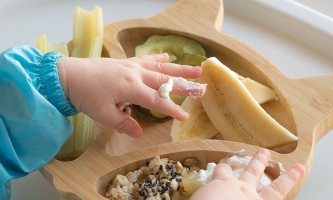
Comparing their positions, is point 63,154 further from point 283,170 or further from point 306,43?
point 306,43

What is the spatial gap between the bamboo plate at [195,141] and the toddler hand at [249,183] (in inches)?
2.3

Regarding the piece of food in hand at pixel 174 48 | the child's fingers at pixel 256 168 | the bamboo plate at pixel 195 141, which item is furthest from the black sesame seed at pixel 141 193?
the piece of food in hand at pixel 174 48

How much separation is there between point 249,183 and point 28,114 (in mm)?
397

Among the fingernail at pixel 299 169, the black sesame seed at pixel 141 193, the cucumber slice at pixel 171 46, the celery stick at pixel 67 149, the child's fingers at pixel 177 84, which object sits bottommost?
the celery stick at pixel 67 149

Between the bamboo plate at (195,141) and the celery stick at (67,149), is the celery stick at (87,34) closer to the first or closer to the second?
the bamboo plate at (195,141)

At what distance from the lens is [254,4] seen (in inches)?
51.2

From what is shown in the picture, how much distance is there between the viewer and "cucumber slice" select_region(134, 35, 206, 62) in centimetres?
114

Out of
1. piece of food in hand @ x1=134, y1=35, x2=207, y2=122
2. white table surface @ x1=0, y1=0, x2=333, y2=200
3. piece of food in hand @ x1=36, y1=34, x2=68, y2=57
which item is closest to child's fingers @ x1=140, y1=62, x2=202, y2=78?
piece of food in hand @ x1=134, y1=35, x2=207, y2=122

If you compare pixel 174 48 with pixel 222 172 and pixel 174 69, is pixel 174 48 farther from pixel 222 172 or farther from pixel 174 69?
pixel 222 172

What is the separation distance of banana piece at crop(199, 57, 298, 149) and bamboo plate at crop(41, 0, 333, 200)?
4 cm

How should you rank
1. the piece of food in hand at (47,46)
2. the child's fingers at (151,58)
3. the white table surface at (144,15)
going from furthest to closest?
1. the white table surface at (144,15)
2. the piece of food in hand at (47,46)
3. the child's fingers at (151,58)

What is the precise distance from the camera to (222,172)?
820 millimetres

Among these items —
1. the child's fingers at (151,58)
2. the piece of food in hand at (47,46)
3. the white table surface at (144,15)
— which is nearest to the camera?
the child's fingers at (151,58)

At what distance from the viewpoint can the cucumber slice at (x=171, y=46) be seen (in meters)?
1.14
